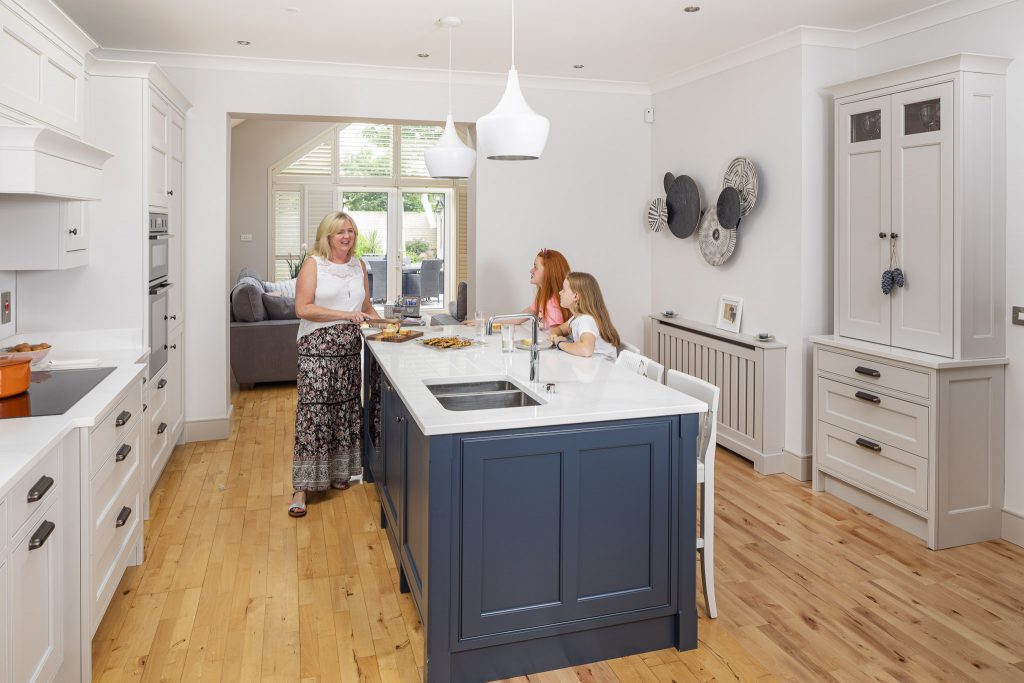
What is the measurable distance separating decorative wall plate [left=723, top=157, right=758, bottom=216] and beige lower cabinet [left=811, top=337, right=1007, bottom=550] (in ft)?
4.06

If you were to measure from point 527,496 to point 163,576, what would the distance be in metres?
1.77

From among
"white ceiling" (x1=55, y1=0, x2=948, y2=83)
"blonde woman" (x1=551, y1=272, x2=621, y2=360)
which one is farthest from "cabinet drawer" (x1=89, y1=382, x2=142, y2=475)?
"white ceiling" (x1=55, y1=0, x2=948, y2=83)

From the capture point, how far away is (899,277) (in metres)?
3.69

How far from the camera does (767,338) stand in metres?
4.57

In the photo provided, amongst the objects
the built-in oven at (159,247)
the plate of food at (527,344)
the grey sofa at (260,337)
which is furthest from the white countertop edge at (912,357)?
the grey sofa at (260,337)

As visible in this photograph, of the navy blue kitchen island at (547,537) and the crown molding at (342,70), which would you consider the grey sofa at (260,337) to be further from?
the navy blue kitchen island at (547,537)

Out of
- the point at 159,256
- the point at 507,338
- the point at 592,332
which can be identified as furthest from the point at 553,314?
the point at 159,256

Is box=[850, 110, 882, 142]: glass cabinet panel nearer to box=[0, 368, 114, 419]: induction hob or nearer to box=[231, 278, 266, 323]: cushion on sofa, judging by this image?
box=[0, 368, 114, 419]: induction hob

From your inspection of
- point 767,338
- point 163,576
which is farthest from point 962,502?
point 163,576

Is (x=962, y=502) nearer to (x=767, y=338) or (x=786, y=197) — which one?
(x=767, y=338)

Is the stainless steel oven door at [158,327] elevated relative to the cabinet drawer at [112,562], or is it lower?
elevated

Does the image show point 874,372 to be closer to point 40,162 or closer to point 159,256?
point 40,162

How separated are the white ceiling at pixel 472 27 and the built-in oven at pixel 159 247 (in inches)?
43.6

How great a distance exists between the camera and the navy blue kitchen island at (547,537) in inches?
89.8
